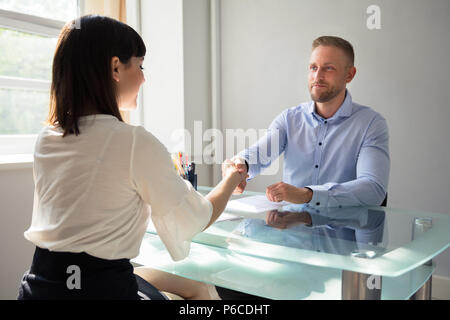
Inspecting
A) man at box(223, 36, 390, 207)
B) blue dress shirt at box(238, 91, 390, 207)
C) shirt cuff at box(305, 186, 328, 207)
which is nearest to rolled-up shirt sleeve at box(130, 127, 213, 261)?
shirt cuff at box(305, 186, 328, 207)

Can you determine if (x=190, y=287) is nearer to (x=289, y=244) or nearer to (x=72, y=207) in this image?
(x=289, y=244)

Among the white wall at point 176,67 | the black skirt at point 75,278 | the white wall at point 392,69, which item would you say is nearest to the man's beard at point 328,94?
the white wall at point 392,69

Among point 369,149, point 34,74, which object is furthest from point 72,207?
point 34,74

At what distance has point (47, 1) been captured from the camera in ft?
8.88

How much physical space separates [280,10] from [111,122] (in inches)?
90.6

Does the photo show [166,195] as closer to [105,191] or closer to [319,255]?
[105,191]

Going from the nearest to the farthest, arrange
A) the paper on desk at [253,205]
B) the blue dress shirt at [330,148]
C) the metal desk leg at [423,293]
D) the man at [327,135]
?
the metal desk leg at [423,293]
the paper on desk at [253,205]
the blue dress shirt at [330,148]
the man at [327,135]

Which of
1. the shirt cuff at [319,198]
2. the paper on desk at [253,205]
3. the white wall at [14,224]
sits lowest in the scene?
the white wall at [14,224]

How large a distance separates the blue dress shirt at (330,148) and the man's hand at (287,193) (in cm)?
28

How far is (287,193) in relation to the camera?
155 cm

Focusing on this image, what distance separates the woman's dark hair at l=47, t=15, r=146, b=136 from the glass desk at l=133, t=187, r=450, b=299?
47 cm

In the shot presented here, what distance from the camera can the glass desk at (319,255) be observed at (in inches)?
35.9

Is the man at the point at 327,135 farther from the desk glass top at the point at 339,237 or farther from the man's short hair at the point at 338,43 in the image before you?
the desk glass top at the point at 339,237

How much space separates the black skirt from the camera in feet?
2.96
